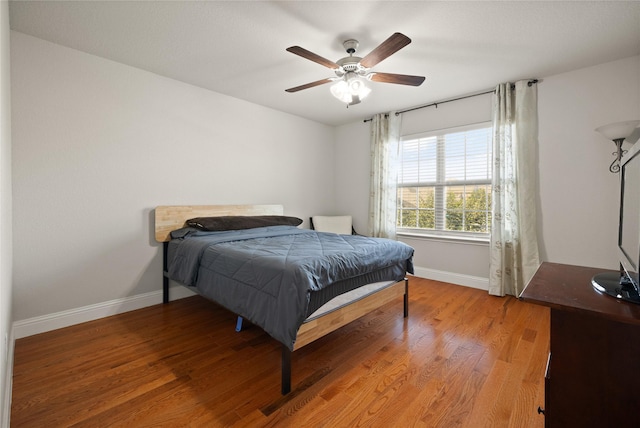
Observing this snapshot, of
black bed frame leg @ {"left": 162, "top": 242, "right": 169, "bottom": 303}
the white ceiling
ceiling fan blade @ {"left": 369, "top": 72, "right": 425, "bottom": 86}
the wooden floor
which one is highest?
the white ceiling

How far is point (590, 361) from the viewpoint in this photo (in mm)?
1045

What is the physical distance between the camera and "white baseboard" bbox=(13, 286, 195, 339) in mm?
2277

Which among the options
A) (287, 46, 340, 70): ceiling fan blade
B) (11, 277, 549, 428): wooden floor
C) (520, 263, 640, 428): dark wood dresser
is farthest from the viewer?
(287, 46, 340, 70): ceiling fan blade

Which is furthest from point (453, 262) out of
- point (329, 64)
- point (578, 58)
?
point (329, 64)

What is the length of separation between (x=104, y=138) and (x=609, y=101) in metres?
4.88

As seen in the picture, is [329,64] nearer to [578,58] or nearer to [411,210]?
[578,58]

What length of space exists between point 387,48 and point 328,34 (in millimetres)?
603

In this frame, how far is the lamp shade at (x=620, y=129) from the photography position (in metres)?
2.12

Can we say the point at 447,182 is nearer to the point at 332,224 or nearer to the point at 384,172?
the point at 384,172

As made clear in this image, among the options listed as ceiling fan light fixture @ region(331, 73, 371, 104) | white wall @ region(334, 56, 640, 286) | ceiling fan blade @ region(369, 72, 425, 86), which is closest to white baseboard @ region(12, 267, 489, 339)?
white wall @ region(334, 56, 640, 286)

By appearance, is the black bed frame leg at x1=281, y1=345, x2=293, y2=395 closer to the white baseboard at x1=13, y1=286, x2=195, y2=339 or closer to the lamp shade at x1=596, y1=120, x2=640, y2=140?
the white baseboard at x1=13, y1=286, x2=195, y2=339

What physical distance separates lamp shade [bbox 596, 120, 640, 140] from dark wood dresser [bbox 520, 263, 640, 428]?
1.84m

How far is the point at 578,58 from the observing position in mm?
2646

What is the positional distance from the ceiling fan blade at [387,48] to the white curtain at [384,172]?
2.15m
